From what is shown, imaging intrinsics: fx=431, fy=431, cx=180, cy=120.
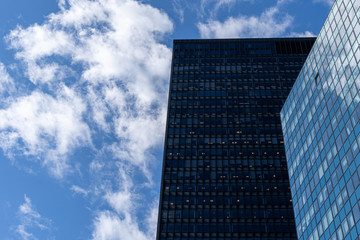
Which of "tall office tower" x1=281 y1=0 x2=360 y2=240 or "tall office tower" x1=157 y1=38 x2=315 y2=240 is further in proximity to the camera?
"tall office tower" x1=157 y1=38 x2=315 y2=240

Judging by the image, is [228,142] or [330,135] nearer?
[330,135]

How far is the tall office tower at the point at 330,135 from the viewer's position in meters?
48.4

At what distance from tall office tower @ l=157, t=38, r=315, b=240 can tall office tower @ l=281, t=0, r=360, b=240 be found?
29218mm

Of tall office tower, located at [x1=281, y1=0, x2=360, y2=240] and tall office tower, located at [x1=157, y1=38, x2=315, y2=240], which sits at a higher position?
tall office tower, located at [x1=157, y1=38, x2=315, y2=240]

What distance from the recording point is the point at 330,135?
181 ft

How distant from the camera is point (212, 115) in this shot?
379ft

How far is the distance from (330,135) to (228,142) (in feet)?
176

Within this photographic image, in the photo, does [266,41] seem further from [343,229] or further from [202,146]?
[343,229]

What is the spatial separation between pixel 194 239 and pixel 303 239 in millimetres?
33969

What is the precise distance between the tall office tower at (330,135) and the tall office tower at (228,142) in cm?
2922

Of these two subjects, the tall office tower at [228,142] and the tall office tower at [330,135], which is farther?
the tall office tower at [228,142]

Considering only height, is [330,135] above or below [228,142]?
below

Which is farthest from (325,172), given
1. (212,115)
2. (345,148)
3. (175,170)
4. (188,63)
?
(188,63)

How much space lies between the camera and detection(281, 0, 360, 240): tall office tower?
48375 millimetres
